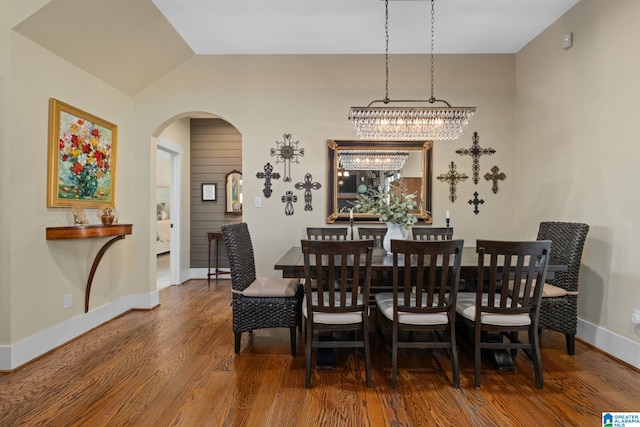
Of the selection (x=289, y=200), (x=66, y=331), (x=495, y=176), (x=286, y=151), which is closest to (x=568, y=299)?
(x=495, y=176)

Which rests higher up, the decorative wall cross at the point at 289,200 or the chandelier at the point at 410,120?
the chandelier at the point at 410,120

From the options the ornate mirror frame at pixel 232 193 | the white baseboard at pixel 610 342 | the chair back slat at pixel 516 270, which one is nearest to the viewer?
the chair back slat at pixel 516 270

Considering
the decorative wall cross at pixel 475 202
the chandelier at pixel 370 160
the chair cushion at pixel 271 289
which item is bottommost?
the chair cushion at pixel 271 289

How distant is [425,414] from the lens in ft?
6.13

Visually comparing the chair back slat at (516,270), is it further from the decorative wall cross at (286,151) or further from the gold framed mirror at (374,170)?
the decorative wall cross at (286,151)

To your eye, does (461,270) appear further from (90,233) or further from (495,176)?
(90,233)

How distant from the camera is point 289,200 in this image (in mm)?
3936

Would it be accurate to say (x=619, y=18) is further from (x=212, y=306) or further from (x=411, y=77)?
(x=212, y=306)

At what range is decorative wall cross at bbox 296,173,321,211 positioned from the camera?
3938 mm

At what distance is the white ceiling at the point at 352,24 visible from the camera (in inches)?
118

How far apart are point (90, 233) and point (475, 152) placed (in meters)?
4.02

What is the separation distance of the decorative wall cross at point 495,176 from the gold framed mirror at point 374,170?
0.68m

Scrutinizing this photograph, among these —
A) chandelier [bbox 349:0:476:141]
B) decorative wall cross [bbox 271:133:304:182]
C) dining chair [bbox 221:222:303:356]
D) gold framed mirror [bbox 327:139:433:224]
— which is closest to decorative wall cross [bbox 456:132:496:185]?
gold framed mirror [bbox 327:139:433:224]

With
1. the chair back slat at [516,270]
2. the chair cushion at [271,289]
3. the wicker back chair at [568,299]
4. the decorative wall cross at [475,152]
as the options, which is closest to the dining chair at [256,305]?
the chair cushion at [271,289]
